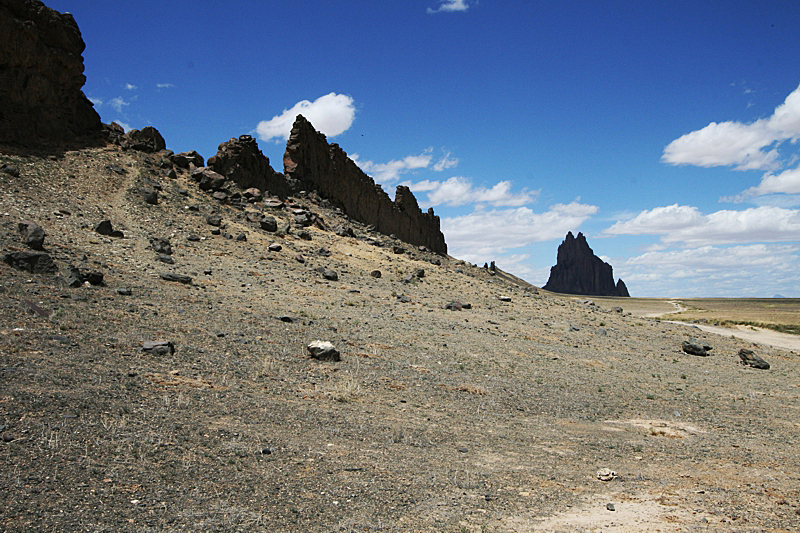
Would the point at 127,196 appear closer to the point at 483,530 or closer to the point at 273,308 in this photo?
the point at 273,308

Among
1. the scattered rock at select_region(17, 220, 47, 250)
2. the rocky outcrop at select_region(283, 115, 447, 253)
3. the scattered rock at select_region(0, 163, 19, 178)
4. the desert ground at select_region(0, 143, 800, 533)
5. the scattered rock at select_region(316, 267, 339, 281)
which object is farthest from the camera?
the rocky outcrop at select_region(283, 115, 447, 253)

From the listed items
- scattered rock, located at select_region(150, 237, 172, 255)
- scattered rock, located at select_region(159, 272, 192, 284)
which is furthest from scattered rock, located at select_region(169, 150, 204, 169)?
scattered rock, located at select_region(159, 272, 192, 284)

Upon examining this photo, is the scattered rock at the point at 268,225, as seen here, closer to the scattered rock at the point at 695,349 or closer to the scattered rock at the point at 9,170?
the scattered rock at the point at 9,170

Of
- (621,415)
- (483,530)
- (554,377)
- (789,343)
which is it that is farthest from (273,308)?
(789,343)

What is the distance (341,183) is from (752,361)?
41.8 m

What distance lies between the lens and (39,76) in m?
A: 30.0

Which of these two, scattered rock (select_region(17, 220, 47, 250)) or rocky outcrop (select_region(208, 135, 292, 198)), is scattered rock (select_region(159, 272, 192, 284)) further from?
rocky outcrop (select_region(208, 135, 292, 198))

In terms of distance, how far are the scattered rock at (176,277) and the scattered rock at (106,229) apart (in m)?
5.50

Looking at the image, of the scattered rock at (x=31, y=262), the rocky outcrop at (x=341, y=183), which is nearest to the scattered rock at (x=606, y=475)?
the scattered rock at (x=31, y=262)

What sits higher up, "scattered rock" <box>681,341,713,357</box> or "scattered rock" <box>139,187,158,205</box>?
"scattered rock" <box>139,187,158,205</box>

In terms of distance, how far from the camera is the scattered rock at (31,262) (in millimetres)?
14183

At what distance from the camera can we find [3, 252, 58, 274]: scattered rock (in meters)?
14.2

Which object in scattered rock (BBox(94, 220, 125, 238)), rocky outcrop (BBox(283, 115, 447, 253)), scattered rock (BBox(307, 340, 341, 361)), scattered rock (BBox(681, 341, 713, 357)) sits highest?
rocky outcrop (BBox(283, 115, 447, 253))

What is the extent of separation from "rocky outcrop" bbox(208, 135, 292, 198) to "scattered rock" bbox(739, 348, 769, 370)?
33.3 m
